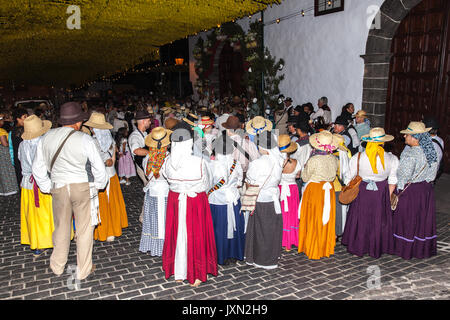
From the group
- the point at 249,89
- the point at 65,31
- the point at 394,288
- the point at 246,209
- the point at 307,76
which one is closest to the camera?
the point at 394,288

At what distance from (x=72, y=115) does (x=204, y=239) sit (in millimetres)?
2264

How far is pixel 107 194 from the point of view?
5520 mm

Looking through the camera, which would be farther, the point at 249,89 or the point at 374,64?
the point at 249,89

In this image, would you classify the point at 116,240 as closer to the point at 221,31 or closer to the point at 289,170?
the point at 289,170

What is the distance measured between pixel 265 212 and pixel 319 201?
0.85 meters

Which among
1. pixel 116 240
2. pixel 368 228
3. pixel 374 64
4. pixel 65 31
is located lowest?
pixel 116 240

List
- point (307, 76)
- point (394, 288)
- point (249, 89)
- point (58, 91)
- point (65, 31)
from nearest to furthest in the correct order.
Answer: point (394, 288) < point (65, 31) < point (307, 76) < point (249, 89) < point (58, 91)

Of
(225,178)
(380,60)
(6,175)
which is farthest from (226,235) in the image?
(380,60)

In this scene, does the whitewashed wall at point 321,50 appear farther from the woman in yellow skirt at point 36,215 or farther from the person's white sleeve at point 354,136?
the woman in yellow skirt at point 36,215

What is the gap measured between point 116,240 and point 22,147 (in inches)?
81.2

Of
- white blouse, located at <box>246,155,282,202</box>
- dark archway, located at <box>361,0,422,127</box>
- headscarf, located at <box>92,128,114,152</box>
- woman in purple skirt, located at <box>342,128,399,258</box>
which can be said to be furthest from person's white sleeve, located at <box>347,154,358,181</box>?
dark archway, located at <box>361,0,422,127</box>

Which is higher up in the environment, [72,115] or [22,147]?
[72,115]

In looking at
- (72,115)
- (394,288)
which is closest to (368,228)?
(394,288)

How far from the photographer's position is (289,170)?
4996 mm
